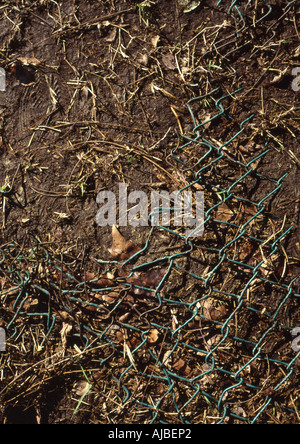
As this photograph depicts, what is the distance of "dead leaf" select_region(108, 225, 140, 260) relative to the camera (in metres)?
2.59

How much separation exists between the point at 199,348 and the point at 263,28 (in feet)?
6.82

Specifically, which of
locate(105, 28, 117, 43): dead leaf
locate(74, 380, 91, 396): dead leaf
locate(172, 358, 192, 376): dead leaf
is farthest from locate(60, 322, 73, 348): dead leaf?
locate(105, 28, 117, 43): dead leaf

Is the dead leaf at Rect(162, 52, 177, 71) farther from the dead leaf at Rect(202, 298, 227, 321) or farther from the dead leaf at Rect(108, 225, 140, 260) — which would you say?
the dead leaf at Rect(202, 298, 227, 321)

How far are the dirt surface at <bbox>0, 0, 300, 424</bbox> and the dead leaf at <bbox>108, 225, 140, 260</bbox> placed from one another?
3 centimetres

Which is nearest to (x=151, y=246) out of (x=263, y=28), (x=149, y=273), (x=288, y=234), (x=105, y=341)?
(x=149, y=273)

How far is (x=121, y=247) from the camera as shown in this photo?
2.60 m

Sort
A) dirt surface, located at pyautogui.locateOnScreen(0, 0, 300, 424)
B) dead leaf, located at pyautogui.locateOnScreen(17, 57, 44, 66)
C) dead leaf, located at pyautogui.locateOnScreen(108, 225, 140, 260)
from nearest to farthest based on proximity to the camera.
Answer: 1. dirt surface, located at pyautogui.locateOnScreen(0, 0, 300, 424)
2. dead leaf, located at pyautogui.locateOnScreen(108, 225, 140, 260)
3. dead leaf, located at pyautogui.locateOnScreen(17, 57, 44, 66)

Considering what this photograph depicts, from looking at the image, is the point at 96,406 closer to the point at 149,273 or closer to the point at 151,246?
the point at 149,273

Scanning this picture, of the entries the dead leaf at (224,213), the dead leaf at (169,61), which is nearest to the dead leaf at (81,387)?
the dead leaf at (224,213)

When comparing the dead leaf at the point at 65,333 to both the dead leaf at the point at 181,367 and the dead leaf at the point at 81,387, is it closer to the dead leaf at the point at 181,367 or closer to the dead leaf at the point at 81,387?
the dead leaf at the point at 81,387

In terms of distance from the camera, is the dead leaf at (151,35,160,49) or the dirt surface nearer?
the dirt surface

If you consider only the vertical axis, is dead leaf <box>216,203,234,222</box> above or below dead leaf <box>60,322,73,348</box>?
above

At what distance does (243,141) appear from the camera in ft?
8.53

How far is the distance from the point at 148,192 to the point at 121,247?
0.39 m
